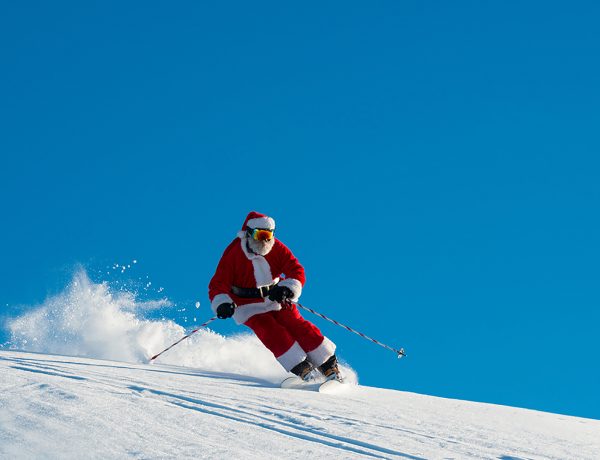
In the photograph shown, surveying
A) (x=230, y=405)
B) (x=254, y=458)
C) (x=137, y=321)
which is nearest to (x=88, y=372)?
(x=230, y=405)

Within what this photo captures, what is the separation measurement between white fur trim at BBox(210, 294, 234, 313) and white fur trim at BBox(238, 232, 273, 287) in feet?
1.18

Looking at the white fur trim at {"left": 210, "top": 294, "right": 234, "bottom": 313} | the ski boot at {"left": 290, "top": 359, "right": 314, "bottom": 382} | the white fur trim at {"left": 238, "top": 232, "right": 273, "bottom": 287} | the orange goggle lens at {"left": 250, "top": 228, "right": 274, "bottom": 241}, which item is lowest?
the ski boot at {"left": 290, "top": 359, "right": 314, "bottom": 382}

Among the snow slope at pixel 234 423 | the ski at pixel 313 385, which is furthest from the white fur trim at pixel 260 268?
the snow slope at pixel 234 423

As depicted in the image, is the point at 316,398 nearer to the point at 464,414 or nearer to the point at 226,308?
the point at 464,414

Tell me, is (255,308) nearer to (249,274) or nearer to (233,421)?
(249,274)

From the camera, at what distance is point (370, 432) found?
3570 millimetres

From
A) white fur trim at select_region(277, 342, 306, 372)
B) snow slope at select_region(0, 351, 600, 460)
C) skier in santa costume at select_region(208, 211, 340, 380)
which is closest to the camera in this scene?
snow slope at select_region(0, 351, 600, 460)

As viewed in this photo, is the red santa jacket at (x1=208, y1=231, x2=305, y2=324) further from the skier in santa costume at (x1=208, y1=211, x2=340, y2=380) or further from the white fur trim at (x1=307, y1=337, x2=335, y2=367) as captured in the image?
the white fur trim at (x1=307, y1=337, x2=335, y2=367)

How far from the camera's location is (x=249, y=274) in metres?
6.30

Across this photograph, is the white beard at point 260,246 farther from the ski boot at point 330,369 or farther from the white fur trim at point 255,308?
the ski boot at point 330,369

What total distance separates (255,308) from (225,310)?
0.32 meters

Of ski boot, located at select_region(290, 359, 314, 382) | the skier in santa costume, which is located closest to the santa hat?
the skier in santa costume

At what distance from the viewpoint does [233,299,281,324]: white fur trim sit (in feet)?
20.2

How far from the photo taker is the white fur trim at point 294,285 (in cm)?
613
